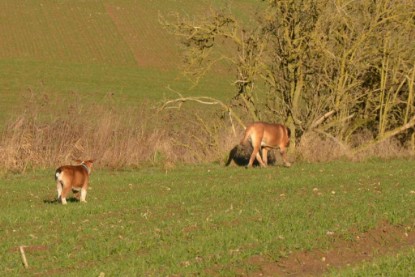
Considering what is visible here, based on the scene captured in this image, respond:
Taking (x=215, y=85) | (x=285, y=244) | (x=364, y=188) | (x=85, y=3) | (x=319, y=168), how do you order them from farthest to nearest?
(x=85, y=3)
(x=215, y=85)
(x=319, y=168)
(x=364, y=188)
(x=285, y=244)

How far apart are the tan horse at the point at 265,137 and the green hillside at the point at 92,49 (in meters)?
25.4

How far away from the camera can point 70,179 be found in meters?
14.6

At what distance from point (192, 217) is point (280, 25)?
13802 mm

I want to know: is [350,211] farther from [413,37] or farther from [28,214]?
[413,37]

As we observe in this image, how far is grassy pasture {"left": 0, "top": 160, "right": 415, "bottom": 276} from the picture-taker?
Result: 9.93 meters

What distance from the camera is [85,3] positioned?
258 feet

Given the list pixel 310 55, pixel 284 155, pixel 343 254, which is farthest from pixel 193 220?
pixel 310 55

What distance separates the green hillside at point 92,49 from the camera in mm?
54750

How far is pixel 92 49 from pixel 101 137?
44.6m

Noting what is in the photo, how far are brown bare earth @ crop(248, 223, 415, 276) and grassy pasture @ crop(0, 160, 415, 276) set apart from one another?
120mm

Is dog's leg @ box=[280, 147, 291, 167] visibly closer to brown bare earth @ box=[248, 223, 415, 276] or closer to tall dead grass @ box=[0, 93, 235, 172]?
tall dead grass @ box=[0, 93, 235, 172]

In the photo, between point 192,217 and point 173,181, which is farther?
point 173,181

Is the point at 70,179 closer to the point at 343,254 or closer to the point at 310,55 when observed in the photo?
the point at 343,254

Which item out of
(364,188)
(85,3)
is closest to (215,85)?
(85,3)
